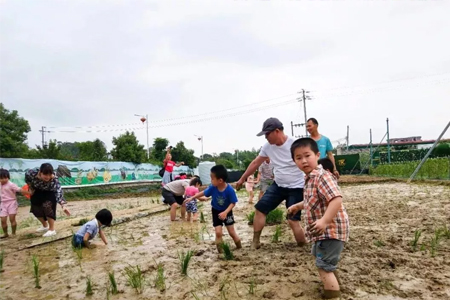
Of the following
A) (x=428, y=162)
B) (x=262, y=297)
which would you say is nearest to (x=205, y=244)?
(x=262, y=297)

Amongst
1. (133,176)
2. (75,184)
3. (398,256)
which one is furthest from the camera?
(133,176)

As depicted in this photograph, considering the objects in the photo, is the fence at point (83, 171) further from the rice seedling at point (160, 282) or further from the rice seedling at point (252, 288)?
the rice seedling at point (252, 288)

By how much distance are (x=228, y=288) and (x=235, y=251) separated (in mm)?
1309

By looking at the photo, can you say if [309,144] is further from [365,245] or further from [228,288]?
[365,245]

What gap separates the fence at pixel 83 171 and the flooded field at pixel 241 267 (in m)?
10.9

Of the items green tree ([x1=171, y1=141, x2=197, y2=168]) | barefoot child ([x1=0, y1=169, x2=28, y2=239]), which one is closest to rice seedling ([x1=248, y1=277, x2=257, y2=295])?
barefoot child ([x1=0, y1=169, x2=28, y2=239])

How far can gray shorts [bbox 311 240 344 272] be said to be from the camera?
244 cm

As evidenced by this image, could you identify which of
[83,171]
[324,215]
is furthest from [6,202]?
[83,171]

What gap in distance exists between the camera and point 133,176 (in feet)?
82.8

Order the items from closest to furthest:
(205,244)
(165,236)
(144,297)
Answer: (144,297), (205,244), (165,236)

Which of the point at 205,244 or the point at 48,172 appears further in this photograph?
the point at 48,172

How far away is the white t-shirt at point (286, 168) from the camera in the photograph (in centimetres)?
A: 408

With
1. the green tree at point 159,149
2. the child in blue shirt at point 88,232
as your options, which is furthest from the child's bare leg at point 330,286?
the green tree at point 159,149

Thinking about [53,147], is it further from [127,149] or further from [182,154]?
[182,154]
